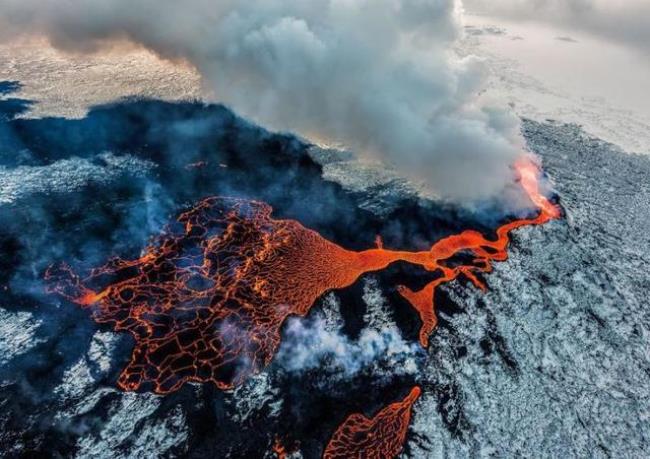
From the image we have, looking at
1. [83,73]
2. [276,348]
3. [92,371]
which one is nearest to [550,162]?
[276,348]

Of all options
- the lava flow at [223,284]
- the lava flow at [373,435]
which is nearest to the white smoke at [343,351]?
the lava flow at [223,284]

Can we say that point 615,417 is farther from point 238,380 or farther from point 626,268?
point 238,380

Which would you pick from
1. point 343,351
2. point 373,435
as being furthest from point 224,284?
point 373,435

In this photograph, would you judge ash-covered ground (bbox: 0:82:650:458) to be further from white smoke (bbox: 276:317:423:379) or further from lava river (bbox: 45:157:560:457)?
lava river (bbox: 45:157:560:457)

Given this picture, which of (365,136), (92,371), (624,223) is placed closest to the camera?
(92,371)

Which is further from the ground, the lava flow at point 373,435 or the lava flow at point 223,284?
the lava flow at point 223,284

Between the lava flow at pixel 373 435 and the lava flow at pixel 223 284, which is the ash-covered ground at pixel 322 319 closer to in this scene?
the lava flow at pixel 373 435

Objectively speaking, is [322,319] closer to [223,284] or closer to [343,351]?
[343,351]
